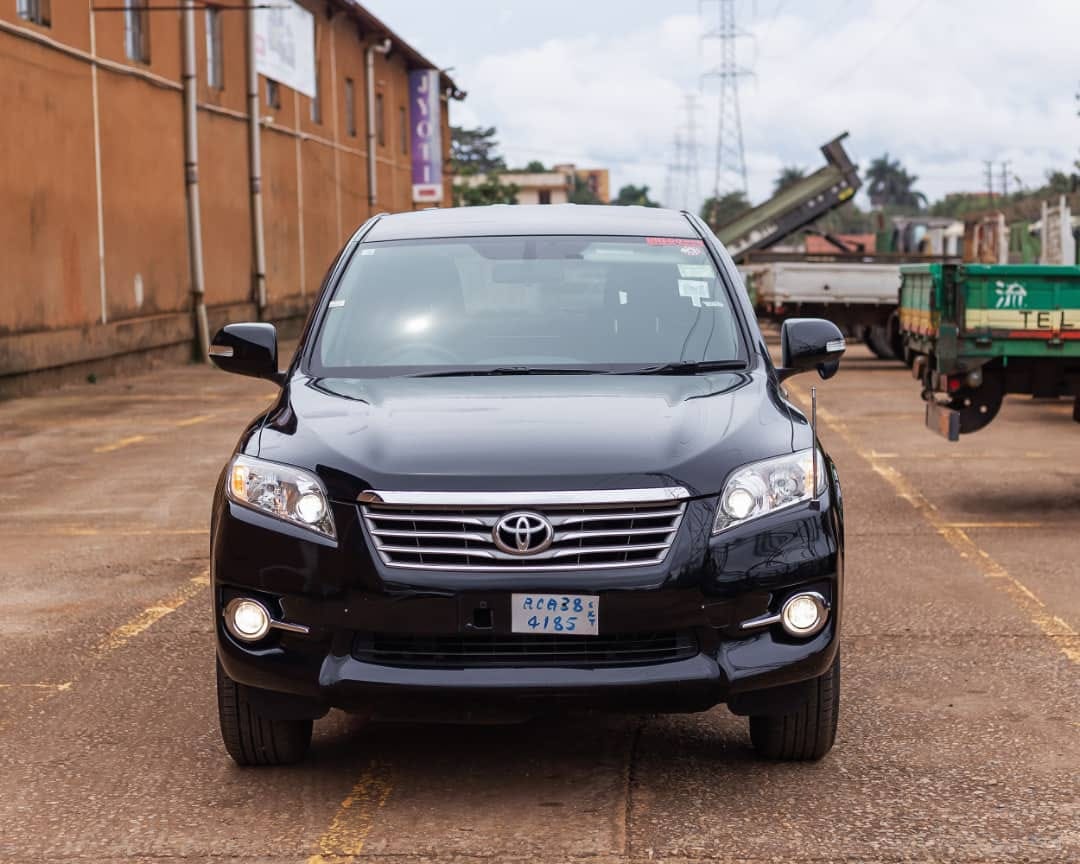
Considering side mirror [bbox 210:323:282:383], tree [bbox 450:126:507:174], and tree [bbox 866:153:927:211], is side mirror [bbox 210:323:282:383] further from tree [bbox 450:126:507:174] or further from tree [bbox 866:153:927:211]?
tree [bbox 866:153:927:211]

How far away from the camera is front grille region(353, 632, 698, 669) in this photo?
14.8 feet

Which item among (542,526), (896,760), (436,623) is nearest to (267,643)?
(436,623)

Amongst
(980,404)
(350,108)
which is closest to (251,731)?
(980,404)

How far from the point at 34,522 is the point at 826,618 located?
280 inches

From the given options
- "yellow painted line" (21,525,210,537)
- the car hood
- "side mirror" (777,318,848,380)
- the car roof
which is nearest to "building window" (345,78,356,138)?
"yellow painted line" (21,525,210,537)

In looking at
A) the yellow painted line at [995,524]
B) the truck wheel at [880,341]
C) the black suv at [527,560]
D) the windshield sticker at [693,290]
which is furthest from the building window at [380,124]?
the black suv at [527,560]

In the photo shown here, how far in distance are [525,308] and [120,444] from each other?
10.1 m

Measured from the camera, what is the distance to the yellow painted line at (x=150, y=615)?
6984mm

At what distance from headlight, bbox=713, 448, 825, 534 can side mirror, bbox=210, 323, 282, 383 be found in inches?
77.4

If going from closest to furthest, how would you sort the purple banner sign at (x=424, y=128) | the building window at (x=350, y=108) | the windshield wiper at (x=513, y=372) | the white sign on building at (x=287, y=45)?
the windshield wiper at (x=513, y=372) → the white sign on building at (x=287, y=45) → the building window at (x=350, y=108) → the purple banner sign at (x=424, y=128)

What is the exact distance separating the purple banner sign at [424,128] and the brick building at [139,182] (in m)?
9.88

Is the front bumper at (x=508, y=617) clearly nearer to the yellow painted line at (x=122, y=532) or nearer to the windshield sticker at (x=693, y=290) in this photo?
the windshield sticker at (x=693, y=290)

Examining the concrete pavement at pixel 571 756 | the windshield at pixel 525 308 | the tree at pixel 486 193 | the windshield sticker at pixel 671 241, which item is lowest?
the concrete pavement at pixel 571 756

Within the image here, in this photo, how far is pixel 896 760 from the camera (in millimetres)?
5141
